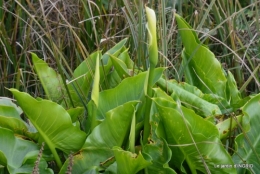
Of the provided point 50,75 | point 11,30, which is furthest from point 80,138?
point 11,30

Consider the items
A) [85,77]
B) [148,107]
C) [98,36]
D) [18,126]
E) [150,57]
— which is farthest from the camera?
[98,36]

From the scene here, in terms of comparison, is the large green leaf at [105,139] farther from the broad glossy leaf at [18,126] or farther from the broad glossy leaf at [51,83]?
the broad glossy leaf at [51,83]

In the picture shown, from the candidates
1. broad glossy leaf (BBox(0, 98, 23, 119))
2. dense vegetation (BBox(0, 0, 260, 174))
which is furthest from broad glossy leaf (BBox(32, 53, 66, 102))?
broad glossy leaf (BBox(0, 98, 23, 119))

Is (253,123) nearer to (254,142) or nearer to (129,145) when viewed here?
(254,142)

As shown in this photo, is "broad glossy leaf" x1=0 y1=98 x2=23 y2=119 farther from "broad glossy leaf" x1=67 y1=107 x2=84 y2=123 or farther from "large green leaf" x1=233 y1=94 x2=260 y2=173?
"large green leaf" x1=233 y1=94 x2=260 y2=173

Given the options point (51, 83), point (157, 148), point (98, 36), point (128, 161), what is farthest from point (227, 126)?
point (98, 36)

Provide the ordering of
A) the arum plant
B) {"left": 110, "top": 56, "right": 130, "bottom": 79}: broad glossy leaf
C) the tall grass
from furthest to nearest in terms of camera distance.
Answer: the tall grass → {"left": 110, "top": 56, "right": 130, "bottom": 79}: broad glossy leaf → the arum plant

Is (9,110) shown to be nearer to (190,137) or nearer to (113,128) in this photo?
(113,128)

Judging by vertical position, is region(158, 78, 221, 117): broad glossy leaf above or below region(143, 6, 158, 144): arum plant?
below
